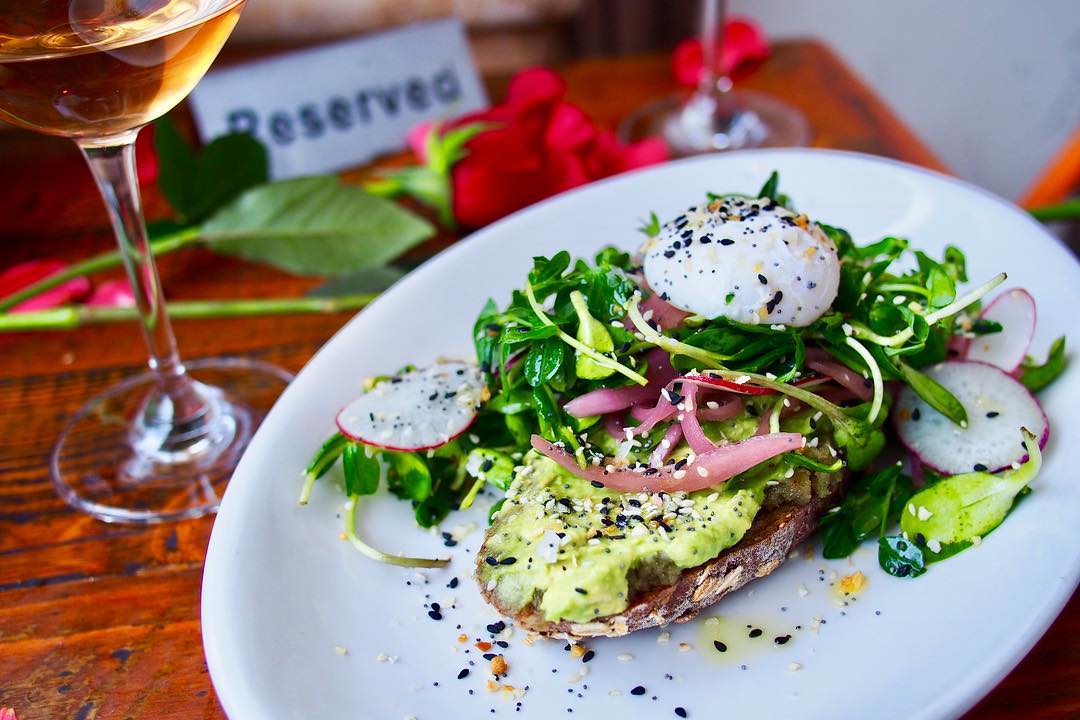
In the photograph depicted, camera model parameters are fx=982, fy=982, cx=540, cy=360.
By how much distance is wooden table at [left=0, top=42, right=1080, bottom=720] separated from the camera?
1.29 meters

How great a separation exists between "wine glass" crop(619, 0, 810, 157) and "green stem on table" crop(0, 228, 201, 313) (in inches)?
48.1

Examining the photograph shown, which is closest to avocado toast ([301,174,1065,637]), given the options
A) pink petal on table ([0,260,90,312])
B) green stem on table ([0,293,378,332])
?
green stem on table ([0,293,378,332])

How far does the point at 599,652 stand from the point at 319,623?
357 millimetres

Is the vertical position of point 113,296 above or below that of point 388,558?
below

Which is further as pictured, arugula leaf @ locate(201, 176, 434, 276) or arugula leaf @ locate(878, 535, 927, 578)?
arugula leaf @ locate(201, 176, 434, 276)

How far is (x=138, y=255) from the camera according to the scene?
1625mm

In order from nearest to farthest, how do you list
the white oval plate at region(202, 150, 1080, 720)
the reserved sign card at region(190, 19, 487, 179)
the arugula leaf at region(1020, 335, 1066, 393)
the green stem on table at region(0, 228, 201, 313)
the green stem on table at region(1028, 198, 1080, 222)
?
the white oval plate at region(202, 150, 1080, 720), the arugula leaf at region(1020, 335, 1066, 393), the green stem on table at region(1028, 198, 1080, 222), the green stem on table at region(0, 228, 201, 313), the reserved sign card at region(190, 19, 487, 179)

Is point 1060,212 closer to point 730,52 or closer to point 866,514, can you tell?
point 866,514

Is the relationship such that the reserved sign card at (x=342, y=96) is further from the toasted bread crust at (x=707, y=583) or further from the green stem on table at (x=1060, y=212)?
the toasted bread crust at (x=707, y=583)

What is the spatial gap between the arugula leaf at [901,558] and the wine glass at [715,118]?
1555 millimetres

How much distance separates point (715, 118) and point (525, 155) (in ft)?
2.74

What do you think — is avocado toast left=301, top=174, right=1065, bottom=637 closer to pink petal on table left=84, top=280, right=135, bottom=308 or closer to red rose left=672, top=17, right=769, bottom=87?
pink petal on table left=84, top=280, right=135, bottom=308

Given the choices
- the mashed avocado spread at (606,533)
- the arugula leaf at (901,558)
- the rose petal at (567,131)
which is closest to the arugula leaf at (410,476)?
the mashed avocado spread at (606,533)

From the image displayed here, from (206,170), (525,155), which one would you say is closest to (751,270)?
(525,155)
